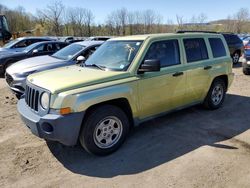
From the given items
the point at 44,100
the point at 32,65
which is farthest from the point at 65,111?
the point at 32,65

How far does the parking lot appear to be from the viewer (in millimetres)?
3553

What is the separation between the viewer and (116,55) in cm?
482

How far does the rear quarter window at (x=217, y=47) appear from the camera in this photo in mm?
6039

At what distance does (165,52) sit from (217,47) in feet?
6.09

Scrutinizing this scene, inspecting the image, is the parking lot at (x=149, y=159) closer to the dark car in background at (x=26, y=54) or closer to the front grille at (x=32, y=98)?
the front grille at (x=32, y=98)

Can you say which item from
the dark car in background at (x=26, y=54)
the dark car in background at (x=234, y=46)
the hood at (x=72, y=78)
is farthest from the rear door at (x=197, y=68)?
the dark car in background at (x=234, y=46)

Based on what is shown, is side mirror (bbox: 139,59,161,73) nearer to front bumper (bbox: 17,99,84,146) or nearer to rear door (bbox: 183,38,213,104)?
rear door (bbox: 183,38,213,104)

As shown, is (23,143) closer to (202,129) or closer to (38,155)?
(38,155)

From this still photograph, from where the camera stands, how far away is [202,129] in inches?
205

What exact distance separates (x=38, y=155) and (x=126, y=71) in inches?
77.0

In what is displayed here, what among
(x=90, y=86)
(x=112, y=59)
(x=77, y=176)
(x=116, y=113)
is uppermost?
(x=112, y=59)

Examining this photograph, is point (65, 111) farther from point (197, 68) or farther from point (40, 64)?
point (40, 64)

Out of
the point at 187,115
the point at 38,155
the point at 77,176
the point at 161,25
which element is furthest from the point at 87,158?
the point at 161,25

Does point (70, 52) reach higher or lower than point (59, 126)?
higher
